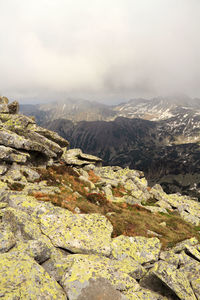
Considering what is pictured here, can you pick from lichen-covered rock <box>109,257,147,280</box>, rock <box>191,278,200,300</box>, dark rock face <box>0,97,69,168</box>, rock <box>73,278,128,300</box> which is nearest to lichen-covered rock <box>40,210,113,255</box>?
lichen-covered rock <box>109,257,147,280</box>

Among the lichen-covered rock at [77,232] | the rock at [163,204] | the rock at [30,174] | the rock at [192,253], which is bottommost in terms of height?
the rock at [163,204]

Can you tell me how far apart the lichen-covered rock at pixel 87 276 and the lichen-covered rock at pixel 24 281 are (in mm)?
447

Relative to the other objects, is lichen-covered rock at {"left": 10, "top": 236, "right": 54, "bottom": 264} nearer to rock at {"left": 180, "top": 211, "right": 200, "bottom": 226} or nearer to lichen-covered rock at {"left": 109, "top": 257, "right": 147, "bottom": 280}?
lichen-covered rock at {"left": 109, "top": 257, "right": 147, "bottom": 280}

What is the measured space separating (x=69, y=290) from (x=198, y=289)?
314 inches

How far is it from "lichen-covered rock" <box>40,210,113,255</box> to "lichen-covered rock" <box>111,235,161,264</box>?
753 mm

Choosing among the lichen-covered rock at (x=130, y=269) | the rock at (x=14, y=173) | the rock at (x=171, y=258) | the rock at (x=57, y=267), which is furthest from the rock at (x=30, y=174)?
the rock at (x=171, y=258)

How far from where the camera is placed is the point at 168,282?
8.59 meters

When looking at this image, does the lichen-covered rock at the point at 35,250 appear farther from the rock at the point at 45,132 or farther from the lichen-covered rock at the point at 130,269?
the rock at the point at 45,132

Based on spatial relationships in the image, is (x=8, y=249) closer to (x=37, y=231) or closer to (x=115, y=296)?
(x=37, y=231)

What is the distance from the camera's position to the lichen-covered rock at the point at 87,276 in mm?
6910

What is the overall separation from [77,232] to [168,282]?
20.1 ft

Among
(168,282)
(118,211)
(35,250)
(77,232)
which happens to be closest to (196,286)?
(168,282)

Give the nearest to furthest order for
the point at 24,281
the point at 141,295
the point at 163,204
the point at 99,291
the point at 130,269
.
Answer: the point at 24,281
the point at 99,291
the point at 141,295
the point at 130,269
the point at 163,204

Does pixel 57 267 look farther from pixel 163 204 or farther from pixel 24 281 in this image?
pixel 163 204
